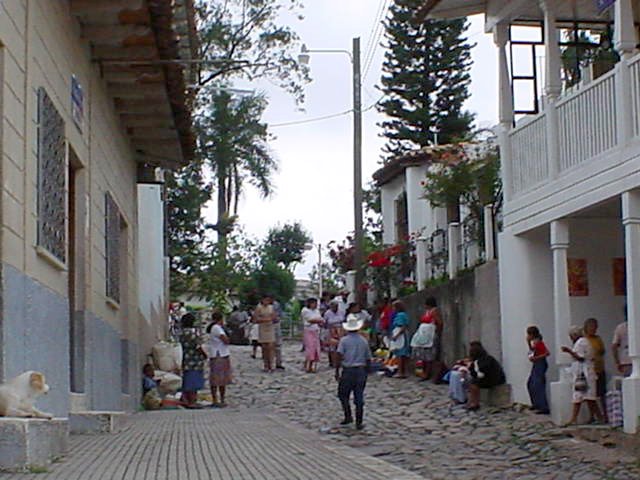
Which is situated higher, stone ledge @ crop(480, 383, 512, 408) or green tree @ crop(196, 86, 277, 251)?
green tree @ crop(196, 86, 277, 251)

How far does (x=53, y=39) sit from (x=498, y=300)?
10.3 m

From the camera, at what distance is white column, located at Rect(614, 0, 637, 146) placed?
1523 cm

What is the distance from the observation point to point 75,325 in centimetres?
1470

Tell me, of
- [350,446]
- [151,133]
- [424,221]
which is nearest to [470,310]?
[151,133]

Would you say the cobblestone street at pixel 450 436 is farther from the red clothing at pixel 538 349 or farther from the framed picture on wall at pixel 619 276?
the framed picture on wall at pixel 619 276

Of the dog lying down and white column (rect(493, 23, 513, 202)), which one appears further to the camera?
white column (rect(493, 23, 513, 202))

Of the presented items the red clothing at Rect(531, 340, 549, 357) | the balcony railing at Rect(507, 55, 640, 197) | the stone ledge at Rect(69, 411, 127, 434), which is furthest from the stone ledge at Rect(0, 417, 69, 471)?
the red clothing at Rect(531, 340, 549, 357)

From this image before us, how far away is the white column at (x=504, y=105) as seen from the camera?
19.9 meters

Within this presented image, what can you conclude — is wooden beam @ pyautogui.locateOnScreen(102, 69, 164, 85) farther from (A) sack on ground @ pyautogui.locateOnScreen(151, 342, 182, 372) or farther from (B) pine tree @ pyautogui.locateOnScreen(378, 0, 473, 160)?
(B) pine tree @ pyautogui.locateOnScreen(378, 0, 473, 160)

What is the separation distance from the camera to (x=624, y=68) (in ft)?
50.2

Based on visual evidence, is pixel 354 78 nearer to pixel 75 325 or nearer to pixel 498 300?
pixel 498 300

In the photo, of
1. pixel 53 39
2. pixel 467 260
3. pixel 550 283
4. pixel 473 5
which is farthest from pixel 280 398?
pixel 53 39

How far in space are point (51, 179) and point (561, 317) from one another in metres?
8.02

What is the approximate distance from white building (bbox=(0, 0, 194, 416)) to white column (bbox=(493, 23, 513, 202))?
4.83m
